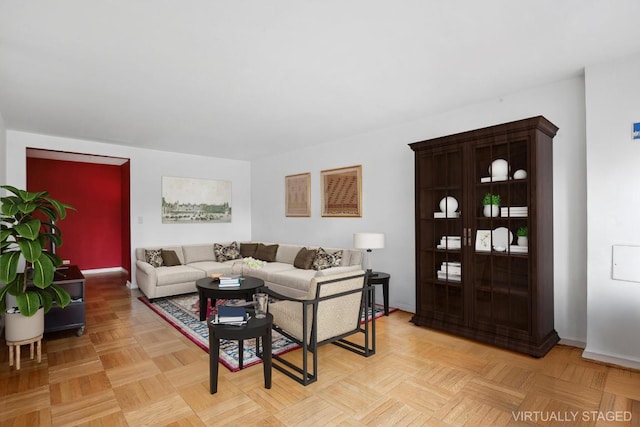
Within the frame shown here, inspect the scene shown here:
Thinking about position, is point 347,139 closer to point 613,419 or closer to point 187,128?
point 187,128

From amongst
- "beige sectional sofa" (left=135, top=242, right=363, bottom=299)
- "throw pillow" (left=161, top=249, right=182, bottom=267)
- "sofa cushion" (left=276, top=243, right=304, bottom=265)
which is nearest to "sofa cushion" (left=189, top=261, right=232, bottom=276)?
"beige sectional sofa" (left=135, top=242, right=363, bottom=299)

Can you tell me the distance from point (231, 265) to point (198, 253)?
32.5 inches

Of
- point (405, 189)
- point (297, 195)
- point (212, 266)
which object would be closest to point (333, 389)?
point (405, 189)

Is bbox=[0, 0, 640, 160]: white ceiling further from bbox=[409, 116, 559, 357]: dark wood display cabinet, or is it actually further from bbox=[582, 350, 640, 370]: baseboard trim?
bbox=[582, 350, 640, 370]: baseboard trim

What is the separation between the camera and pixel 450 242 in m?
3.86

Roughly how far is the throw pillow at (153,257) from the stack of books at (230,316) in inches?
146

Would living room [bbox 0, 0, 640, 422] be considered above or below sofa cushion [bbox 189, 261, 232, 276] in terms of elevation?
above

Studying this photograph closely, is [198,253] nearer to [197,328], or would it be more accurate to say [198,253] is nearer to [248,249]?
[248,249]

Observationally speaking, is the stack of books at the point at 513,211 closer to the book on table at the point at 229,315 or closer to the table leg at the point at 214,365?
the book on table at the point at 229,315

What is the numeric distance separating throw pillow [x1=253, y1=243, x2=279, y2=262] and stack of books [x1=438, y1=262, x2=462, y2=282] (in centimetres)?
336

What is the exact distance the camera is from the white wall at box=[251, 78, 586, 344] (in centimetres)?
335

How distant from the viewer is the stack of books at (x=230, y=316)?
2.57m

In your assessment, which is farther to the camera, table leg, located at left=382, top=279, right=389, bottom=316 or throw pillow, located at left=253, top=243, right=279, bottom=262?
throw pillow, located at left=253, top=243, right=279, bottom=262

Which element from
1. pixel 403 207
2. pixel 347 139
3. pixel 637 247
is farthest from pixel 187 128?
pixel 637 247
